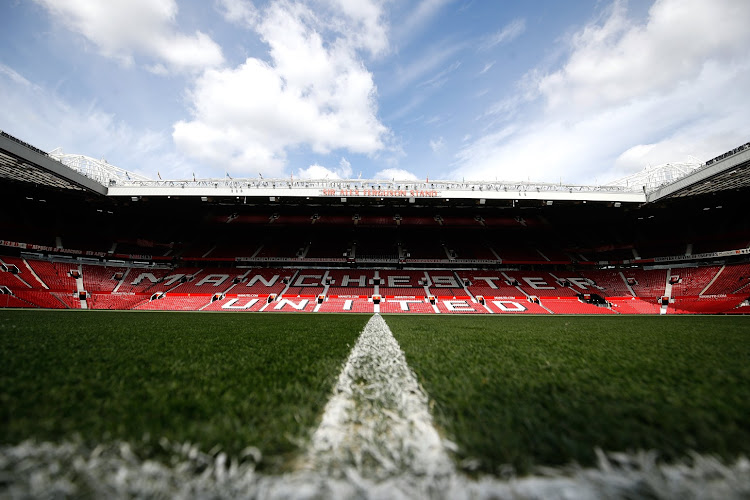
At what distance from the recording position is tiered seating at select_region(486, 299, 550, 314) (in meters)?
18.5

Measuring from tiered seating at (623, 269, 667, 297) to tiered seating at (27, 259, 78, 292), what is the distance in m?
42.1

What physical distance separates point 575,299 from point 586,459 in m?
25.1

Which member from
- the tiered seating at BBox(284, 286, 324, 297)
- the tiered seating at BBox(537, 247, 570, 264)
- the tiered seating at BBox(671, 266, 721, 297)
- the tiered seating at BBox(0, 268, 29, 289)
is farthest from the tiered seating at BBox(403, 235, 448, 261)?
the tiered seating at BBox(0, 268, 29, 289)

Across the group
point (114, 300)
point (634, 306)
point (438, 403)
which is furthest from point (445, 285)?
point (114, 300)

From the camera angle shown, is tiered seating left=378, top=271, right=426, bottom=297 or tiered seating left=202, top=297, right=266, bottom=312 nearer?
tiered seating left=202, top=297, right=266, bottom=312

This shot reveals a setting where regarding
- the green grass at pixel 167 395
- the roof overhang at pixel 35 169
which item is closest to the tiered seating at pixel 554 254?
the green grass at pixel 167 395

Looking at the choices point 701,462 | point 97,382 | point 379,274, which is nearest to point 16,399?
point 97,382

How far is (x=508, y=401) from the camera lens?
1601mm

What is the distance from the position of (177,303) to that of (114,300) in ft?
13.3

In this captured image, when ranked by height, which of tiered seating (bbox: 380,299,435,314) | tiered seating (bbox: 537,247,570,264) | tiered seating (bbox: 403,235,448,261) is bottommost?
tiered seating (bbox: 380,299,435,314)

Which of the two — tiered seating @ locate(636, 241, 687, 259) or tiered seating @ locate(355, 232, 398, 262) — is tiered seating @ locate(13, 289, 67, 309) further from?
tiered seating @ locate(636, 241, 687, 259)

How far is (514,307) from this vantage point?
19391mm

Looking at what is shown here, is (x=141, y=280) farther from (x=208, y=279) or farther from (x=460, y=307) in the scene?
(x=460, y=307)

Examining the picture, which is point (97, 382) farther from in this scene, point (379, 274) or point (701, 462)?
point (379, 274)
